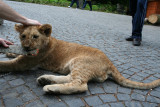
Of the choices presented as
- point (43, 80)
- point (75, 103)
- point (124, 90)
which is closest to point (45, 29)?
point (43, 80)

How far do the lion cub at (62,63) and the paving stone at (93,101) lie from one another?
206 mm

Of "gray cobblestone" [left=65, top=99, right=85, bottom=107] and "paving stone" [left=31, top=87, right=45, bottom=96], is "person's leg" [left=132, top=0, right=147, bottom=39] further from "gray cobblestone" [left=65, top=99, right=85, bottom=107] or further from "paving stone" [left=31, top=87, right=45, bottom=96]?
"paving stone" [left=31, top=87, right=45, bottom=96]

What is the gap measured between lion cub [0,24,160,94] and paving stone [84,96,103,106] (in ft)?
0.68

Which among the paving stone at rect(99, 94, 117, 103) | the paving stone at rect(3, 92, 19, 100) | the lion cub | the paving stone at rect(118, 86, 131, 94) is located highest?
the lion cub

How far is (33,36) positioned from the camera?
334 centimetres

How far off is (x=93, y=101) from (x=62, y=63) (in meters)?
1.27

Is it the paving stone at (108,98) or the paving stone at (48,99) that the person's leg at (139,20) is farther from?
the paving stone at (48,99)

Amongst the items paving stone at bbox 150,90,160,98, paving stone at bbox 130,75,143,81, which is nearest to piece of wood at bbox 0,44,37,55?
paving stone at bbox 130,75,143,81

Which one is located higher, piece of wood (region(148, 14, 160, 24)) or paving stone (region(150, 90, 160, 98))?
piece of wood (region(148, 14, 160, 24))

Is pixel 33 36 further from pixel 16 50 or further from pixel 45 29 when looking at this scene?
pixel 16 50

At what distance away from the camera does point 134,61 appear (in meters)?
5.23

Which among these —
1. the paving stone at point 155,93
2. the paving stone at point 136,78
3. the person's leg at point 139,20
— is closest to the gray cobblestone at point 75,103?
the paving stone at point 155,93

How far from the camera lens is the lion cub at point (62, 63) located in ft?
10.4

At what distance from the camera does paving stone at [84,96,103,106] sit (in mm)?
2846
